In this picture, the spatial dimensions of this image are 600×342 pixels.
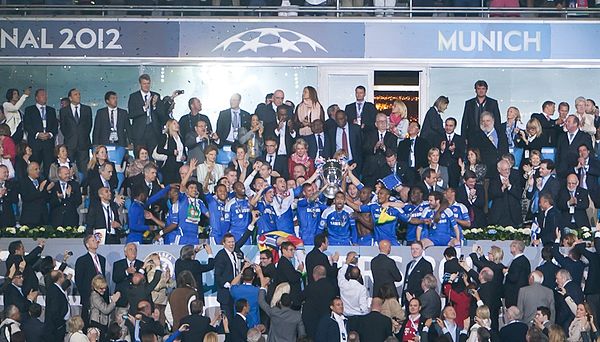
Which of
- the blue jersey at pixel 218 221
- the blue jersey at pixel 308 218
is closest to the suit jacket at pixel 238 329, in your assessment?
the blue jersey at pixel 218 221

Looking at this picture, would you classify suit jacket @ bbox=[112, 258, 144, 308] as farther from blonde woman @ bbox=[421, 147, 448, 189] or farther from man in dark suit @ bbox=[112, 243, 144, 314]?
blonde woman @ bbox=[421, 147, 448, 189]

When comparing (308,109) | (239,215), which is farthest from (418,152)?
(239,215)

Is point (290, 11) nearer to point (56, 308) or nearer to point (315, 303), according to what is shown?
point (315, 303)

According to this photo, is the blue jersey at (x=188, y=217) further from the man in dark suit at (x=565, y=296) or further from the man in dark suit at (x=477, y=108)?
the man in dark suit at (x=565, y=296)

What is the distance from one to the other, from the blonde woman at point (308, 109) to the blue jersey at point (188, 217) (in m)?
3.17

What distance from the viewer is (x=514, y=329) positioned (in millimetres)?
22000

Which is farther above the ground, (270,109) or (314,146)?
(270,109)

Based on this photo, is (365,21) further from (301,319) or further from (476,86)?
(301,319)

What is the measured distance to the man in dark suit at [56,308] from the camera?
893 inches

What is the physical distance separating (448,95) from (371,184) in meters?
4.21

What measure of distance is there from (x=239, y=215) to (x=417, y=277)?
10.3ft

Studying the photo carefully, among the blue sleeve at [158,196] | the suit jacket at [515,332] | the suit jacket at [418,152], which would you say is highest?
the suit jacket at [418,152]

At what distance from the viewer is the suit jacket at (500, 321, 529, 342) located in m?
22.0

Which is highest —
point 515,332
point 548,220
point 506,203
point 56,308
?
point 506,203
